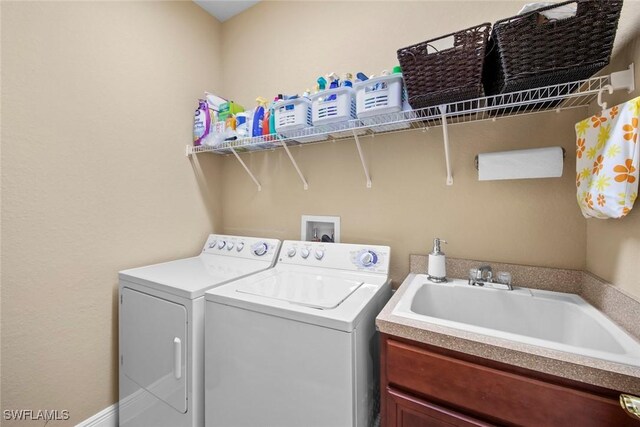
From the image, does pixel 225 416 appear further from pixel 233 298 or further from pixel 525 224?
pixel 525 224

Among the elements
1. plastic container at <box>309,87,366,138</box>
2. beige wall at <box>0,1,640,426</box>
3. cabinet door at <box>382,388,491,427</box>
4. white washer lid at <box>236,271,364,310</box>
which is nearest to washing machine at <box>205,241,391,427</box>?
white washer lid at <box>236,271,364,310</box>

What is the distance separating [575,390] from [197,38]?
3026 mm

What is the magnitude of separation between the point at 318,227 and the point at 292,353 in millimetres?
1022

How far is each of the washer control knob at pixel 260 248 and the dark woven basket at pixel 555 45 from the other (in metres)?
1.61

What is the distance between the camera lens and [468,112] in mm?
1218

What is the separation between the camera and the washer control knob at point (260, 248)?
1.90 meters

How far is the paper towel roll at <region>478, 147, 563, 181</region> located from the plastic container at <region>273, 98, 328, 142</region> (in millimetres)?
963

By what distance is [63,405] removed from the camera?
1.43 m

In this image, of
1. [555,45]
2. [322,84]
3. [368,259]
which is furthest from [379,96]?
[368,259]

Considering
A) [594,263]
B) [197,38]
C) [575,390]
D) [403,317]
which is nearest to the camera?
[575,390]

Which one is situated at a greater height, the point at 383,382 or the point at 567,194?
the point at 567,194

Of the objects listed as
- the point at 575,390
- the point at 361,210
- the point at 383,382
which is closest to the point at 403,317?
the point at 383,382

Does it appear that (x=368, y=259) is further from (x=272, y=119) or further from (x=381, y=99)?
(x=272, y=119)

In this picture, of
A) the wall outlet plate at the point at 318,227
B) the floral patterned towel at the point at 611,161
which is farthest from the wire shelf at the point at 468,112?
the wall outlet plate at the point at 318,227
